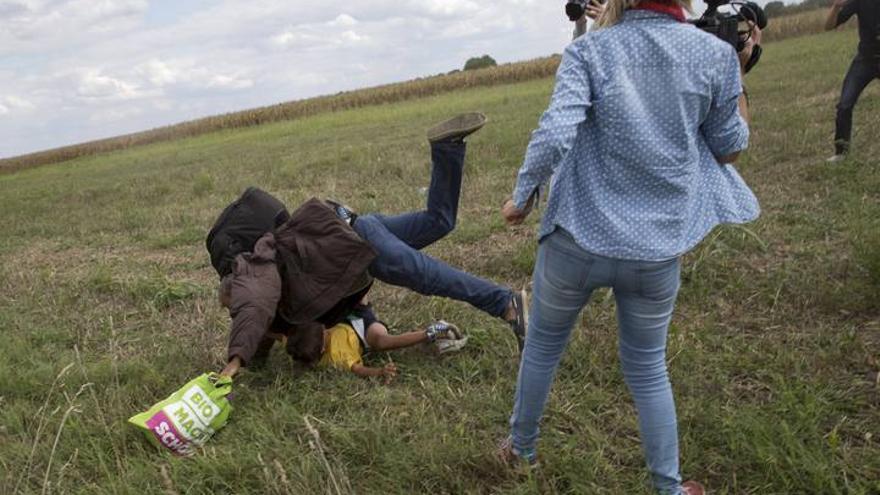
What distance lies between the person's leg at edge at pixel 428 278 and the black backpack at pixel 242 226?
20.8 inches

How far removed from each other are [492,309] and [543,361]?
4.13ft

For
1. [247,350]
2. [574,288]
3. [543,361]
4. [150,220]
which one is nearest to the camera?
[574,288]

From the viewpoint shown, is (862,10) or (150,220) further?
(150,220)

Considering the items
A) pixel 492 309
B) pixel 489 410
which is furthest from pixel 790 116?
pixel 489 410

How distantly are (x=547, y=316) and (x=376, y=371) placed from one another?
4.84 feet

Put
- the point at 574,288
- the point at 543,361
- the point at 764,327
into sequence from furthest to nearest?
the point at 764,327 < the point at 543,361 < the point at 574,288

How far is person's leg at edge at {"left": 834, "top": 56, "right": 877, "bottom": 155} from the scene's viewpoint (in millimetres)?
6102

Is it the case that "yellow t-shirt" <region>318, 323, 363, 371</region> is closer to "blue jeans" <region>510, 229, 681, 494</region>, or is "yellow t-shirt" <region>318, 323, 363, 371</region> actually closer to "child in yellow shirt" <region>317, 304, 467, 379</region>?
"child in yellow shirt" <region>317, 304, 467, 379</region>

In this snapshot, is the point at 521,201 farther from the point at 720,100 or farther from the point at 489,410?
the point at 489,410

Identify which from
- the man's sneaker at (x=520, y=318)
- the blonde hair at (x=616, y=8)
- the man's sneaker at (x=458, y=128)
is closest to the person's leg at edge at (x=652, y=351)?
the blonde hair at (x=616, y=8)

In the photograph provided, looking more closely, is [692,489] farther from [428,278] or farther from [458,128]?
[458,128]

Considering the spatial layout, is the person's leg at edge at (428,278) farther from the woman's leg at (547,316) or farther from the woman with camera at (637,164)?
the woman with camera at (637,164)

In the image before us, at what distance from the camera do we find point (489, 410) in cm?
286

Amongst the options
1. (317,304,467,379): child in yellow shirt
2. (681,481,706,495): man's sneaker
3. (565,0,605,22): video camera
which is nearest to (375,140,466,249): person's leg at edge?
(317,304,467,379): child in yellow shirt
